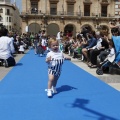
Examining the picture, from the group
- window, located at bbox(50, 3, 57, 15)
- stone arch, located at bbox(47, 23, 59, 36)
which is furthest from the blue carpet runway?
window, located at bbox(50, 3, 57, 15)

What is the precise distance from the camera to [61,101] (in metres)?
6.00

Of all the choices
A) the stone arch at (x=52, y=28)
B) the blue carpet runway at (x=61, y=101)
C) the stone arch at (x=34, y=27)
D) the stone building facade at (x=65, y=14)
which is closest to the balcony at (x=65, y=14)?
the stone building facade at (x=65, y=14)

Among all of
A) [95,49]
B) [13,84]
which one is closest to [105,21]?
[95,49]

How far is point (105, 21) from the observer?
54.4 metres

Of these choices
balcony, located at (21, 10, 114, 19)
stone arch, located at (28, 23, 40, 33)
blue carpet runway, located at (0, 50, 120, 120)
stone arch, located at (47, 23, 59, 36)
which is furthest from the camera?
stone arch, located at (47, 23, 59, 36)

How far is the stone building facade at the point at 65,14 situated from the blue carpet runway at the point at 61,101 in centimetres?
4515

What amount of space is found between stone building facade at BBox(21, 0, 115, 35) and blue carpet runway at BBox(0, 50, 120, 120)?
45.2 meters

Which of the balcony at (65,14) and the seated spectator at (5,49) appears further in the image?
the balcony at (65,14)

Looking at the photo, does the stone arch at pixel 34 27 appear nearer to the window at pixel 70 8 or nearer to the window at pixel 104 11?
the window at pixel 70 8

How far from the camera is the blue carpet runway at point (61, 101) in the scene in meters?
5.04

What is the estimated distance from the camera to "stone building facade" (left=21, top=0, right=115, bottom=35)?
53000 millimetres

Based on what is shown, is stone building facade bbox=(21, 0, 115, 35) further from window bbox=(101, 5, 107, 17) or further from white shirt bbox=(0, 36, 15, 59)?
white shirt bbox=(0, 36, 15, 59)

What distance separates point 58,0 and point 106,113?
1985 inches

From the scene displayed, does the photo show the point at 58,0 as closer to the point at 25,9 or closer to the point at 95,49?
the point at 25,9
